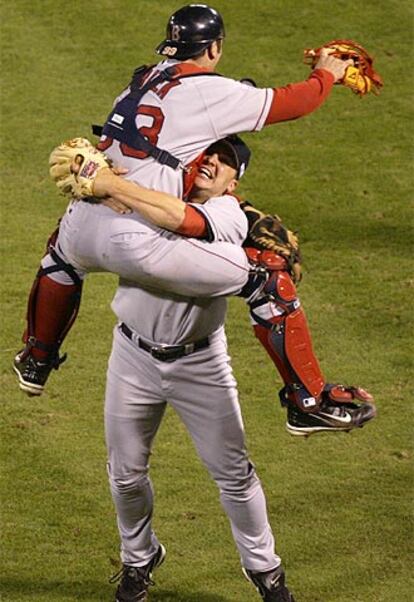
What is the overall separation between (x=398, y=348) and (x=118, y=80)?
4687 mm

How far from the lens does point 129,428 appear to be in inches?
275

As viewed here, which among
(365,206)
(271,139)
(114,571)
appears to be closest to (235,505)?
(114,571)

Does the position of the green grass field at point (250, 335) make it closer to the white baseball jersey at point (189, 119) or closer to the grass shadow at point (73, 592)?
the grass shadow at point (73, 592)

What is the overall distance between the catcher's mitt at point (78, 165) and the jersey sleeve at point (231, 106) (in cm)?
47

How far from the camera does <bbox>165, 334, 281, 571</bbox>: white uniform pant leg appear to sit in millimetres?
6883

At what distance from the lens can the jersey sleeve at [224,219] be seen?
6449 mm

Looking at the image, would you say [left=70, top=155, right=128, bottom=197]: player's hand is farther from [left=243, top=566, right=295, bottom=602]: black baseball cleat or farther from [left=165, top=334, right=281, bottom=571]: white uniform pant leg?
[left=243, top=566, right=295, bottom=602]: black baseball cleat

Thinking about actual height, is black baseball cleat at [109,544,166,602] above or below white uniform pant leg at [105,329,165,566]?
below

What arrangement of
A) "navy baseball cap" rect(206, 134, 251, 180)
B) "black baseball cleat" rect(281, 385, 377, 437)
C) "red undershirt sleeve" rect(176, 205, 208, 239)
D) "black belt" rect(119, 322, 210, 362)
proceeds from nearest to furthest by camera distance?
"red undershirt sleeve" rect(176, 205, 208, 239), "navy baseball cap" rect(206, 134, 251, 180), "black belt" rect(119, 322, 210, 362), "black baseball cleat" rect(281, 385, 377, 437)

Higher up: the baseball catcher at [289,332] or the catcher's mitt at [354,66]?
the catcher's mitt at [354,66]

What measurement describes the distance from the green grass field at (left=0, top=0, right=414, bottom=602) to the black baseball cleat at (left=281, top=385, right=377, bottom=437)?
0.93 metres

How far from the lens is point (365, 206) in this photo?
12.4m

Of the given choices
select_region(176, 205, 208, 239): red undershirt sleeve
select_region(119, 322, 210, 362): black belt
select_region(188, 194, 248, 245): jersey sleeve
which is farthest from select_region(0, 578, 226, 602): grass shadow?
select_region(176, 205, 208, 239): red undershirt sleeve

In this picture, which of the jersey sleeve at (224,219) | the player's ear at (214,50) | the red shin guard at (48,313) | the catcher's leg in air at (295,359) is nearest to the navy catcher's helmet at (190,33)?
the player's ear at (214,50)
